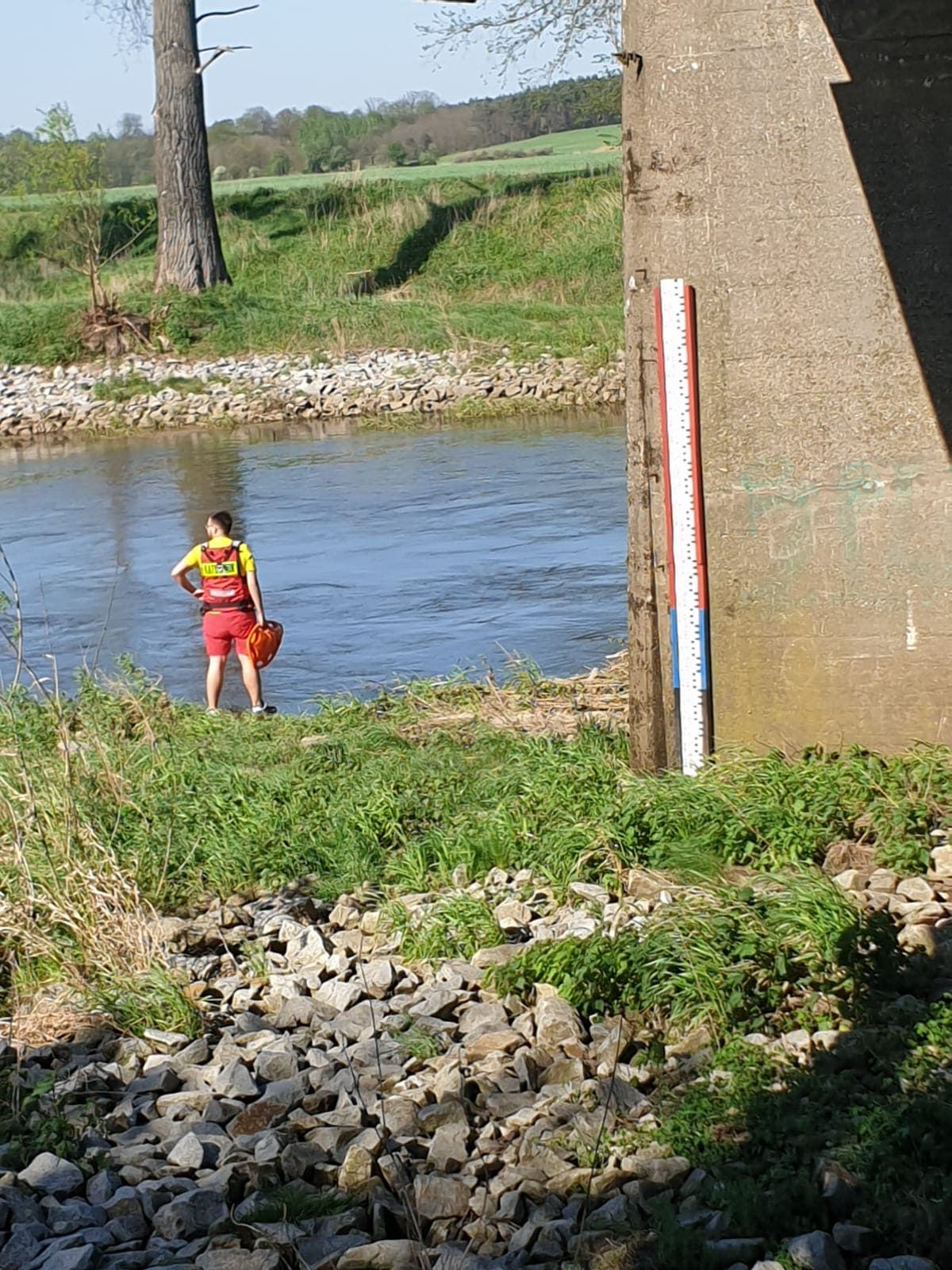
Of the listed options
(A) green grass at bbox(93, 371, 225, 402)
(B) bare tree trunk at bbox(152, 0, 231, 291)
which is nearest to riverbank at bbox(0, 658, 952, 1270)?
(A) green grass at bbox(93, 371, 225, 402)

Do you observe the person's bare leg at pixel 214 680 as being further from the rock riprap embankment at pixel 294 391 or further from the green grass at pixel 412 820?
the rock riprap embankment at pixel 294 391

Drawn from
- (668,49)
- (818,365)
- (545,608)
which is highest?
(668,49)

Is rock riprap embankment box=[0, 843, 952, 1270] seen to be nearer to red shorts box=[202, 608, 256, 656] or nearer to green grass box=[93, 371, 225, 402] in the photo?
red shorts box=[202, 608, 256, 656]

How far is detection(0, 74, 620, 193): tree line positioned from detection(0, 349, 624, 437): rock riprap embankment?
36.3 meters

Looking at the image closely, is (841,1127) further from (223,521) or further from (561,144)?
(561,144)

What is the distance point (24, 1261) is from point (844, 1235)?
2.03m

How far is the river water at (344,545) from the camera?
12617 mm

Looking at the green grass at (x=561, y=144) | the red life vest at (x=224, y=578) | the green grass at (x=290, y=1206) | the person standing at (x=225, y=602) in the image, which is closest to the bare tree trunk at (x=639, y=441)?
the green grass at (x=290, y=1206)

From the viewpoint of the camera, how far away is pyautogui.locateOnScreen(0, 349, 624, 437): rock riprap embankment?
95.6 ft

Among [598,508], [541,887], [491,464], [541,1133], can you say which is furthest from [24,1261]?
[491,464]

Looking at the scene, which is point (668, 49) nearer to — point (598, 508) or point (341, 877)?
point (341, 877)

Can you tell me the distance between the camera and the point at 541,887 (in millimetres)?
6266

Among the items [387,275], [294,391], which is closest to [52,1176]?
[294,391]

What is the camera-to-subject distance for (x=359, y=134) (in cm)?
8200
